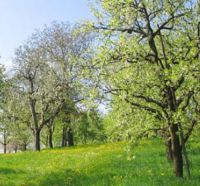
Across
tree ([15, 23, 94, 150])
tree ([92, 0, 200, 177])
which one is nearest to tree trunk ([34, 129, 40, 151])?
tree ([15, 23, 94, 150])

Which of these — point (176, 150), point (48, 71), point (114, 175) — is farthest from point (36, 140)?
point (176, 150)

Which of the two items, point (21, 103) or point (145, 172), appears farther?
point (21, 103)

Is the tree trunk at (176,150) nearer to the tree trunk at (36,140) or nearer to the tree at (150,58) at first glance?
the tree at (150,58)

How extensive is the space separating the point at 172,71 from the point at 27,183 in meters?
9.88

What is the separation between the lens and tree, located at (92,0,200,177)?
1688cm

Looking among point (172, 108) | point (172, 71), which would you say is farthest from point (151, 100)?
point (172, 71)

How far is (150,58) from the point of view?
17750mm

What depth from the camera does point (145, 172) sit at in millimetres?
21141

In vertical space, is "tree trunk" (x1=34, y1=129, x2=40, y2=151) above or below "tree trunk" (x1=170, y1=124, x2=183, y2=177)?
above

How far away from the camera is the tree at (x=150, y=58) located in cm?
1688

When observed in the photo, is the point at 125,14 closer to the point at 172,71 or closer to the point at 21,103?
the point at 172,71

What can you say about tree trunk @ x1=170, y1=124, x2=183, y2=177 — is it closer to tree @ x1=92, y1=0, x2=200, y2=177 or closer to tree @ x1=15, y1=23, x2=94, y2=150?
tree @ x1=92, y1=0, x2=200, y2=177

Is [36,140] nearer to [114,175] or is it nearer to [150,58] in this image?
[114,175]

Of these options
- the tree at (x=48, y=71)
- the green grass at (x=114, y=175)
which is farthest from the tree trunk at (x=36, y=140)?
the green grass at (x=114, y=175)
